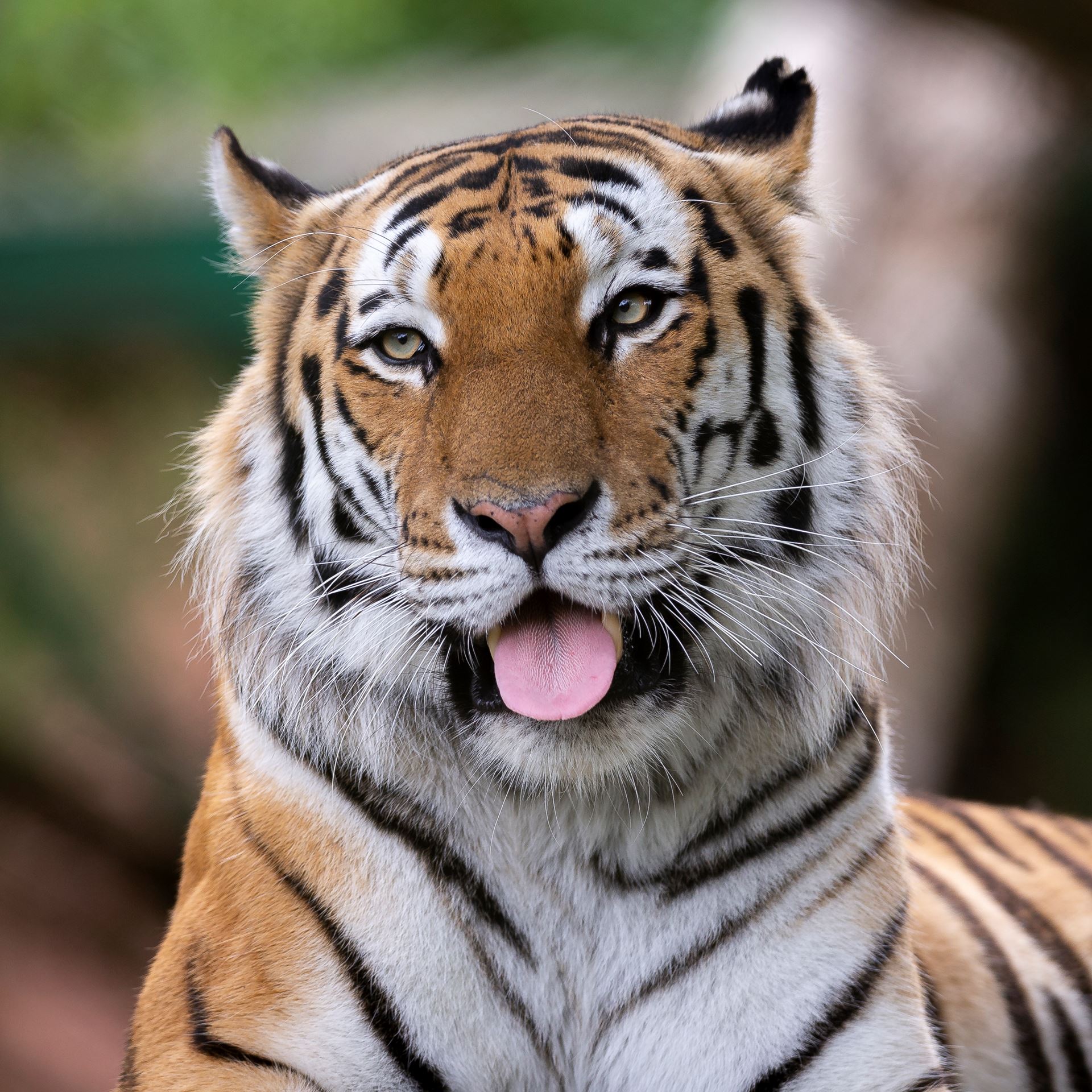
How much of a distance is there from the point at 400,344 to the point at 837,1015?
1.11m

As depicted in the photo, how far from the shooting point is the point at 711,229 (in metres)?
2.00

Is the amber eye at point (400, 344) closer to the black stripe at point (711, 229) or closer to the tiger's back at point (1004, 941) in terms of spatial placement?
the black stripe at point (711, 229)

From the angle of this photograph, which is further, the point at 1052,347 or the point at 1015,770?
the point at 1015,770

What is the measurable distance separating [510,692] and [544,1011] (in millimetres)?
486

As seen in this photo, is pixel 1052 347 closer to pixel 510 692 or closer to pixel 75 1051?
pixel 510 692

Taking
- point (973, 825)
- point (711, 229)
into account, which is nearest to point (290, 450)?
point (711, 229)

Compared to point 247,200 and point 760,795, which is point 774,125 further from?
point 760,795

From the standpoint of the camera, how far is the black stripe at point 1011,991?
8.10 ft

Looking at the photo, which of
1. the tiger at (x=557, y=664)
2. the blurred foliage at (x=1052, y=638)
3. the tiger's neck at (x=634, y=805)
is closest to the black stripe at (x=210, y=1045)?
the tiger at (x=557, y=664)

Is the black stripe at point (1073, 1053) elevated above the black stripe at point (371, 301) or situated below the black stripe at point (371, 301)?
below

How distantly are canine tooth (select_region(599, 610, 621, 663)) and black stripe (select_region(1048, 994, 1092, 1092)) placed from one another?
1393mm

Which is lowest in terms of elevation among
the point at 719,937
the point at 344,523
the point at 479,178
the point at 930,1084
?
the point at 930,1084

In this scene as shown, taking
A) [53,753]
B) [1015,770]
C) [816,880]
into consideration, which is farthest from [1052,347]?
[53,753]

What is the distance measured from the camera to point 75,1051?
479 centimetres
